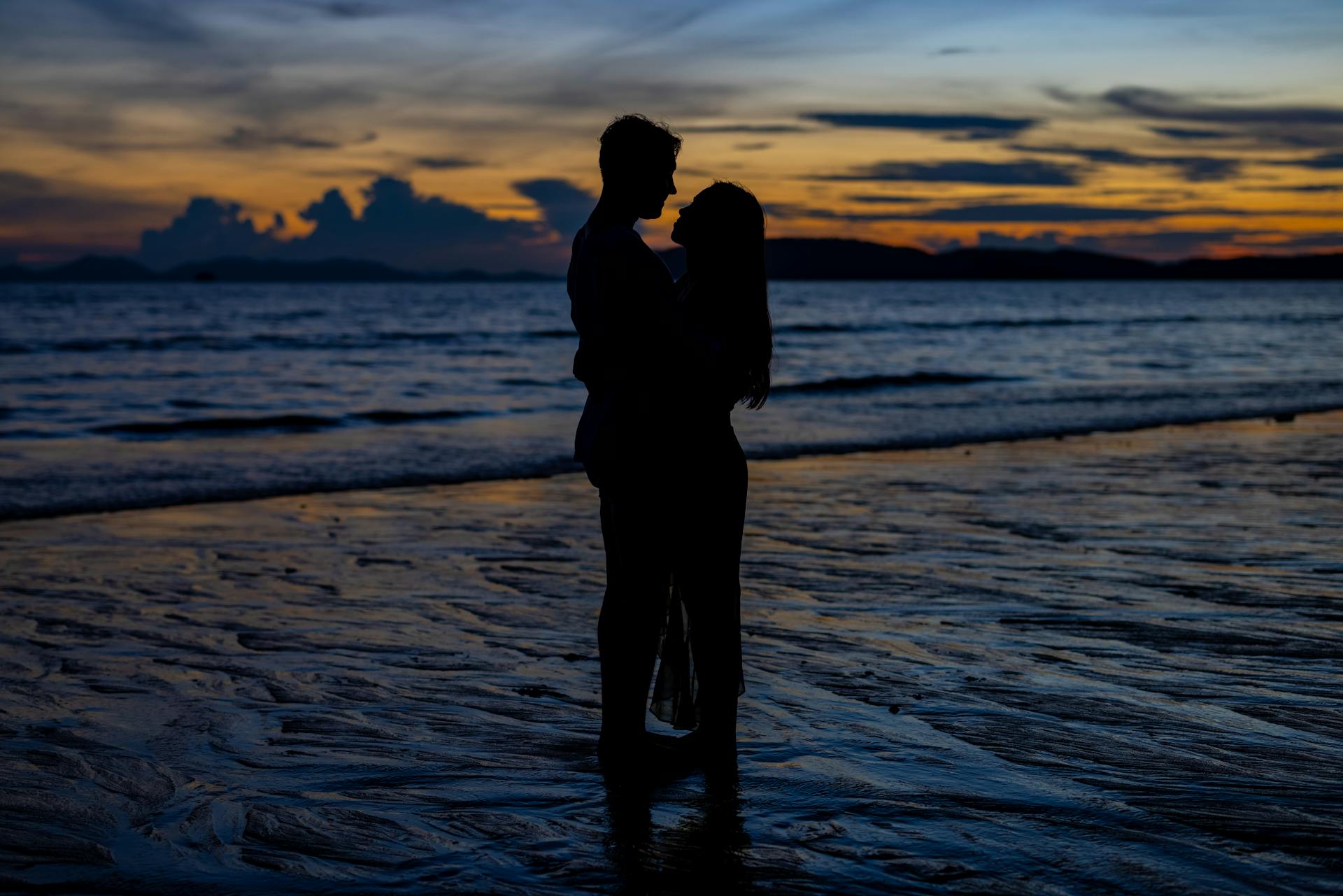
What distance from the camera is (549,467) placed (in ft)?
44.3

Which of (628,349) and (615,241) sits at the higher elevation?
(615,241)

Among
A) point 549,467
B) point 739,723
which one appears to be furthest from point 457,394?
point 739,723

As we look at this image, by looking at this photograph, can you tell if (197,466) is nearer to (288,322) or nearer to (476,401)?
(476,401)

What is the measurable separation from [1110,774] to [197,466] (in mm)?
12193

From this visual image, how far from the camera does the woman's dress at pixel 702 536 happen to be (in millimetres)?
3463

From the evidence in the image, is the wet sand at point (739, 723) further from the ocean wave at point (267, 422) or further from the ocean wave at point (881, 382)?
the ocean wave at point (881, 382)

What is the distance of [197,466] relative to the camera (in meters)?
13.9

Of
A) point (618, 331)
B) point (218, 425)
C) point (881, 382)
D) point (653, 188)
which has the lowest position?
point (218, 425)

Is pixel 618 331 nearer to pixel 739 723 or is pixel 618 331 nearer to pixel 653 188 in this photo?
pixel 653 188

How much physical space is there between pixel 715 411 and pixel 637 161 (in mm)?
762

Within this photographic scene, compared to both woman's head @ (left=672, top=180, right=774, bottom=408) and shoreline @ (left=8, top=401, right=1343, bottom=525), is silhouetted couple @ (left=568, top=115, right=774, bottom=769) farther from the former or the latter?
shoreline @ (left=8, top=401, right=1343, bottom=525)

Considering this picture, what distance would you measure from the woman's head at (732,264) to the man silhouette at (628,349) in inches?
5.9

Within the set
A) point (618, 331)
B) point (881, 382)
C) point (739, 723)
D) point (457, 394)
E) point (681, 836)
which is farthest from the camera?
point (881, 382)

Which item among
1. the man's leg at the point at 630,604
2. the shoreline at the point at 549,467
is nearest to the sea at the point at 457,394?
the shoreline at the point at 549,467
